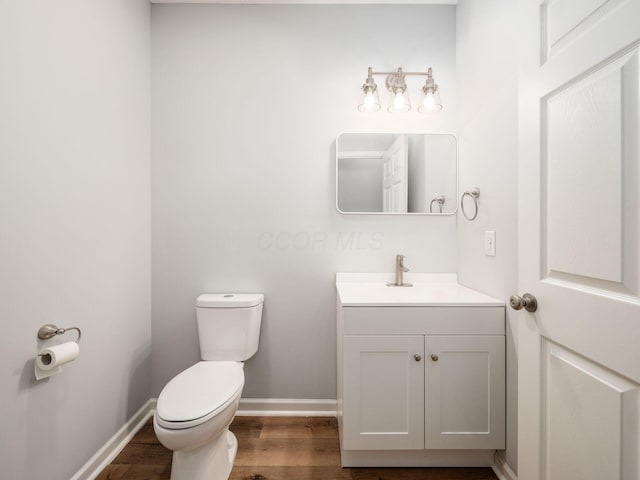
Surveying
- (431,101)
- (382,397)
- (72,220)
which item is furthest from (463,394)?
(72,220)

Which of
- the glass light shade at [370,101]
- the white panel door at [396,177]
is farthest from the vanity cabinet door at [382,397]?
the glass light shade at [370,101]

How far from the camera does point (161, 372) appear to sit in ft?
6.41

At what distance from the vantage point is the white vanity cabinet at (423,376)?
55.2 inches

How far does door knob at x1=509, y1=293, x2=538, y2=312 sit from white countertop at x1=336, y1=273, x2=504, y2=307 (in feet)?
1.36

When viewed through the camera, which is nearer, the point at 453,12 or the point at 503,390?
the point at 503,390

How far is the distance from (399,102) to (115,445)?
94.5 inches

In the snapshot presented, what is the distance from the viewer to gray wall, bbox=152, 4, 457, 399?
1.91 m

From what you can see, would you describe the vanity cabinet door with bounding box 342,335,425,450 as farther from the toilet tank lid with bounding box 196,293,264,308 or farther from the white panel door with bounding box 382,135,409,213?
the white panel door with bounding box 382,135,409,213

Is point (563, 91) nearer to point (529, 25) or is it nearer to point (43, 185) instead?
point (529, 25)

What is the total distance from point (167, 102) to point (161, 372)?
1682 millimetres

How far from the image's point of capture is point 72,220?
4.32 ft

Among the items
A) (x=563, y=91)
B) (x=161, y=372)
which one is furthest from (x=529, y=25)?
(x=161, y=372)

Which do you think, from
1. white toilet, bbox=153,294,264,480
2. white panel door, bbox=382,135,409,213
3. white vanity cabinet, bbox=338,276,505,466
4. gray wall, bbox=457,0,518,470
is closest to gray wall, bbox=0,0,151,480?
white toilet, bbox=153,294,264,480

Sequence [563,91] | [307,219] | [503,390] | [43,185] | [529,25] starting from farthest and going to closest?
[307,219] < [503,390] < [43,185] < [529,25] < [563,91]
